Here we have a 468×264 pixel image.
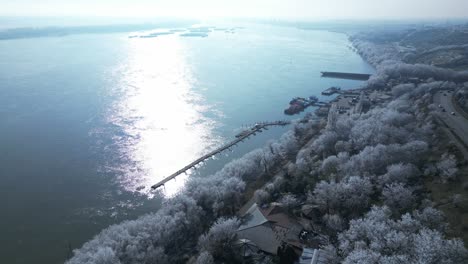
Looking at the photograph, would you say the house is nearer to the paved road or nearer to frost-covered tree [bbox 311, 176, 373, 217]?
frost-covered tree [bbox 311, 176, 373, 217]

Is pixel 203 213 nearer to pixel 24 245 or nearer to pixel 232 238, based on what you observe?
pixel 232 238

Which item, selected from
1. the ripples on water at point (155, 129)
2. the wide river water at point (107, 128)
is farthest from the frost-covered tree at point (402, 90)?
the ripples on water at point (155, 129)

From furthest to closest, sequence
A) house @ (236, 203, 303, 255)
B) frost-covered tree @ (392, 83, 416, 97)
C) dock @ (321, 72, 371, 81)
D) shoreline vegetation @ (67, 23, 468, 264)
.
→ dock @ (321, 72, 371, 81), frost-covered tree @ (392, 83, 416, 97), house @ (236, 203, 303, 255), shoreline vegetation @ (67, 23, 468, 264)

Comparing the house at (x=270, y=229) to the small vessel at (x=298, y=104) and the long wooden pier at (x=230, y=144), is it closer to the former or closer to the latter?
the long wooden pier at (x=230, y=144)

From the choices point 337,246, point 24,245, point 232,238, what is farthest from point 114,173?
point 337,246

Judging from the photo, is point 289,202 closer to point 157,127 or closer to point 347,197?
point 347,197

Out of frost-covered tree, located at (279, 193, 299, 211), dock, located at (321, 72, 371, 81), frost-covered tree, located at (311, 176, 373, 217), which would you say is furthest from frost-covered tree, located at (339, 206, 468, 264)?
dock, located at (321, 72, 371, 81)

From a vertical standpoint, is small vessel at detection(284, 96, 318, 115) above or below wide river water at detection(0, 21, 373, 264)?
below
